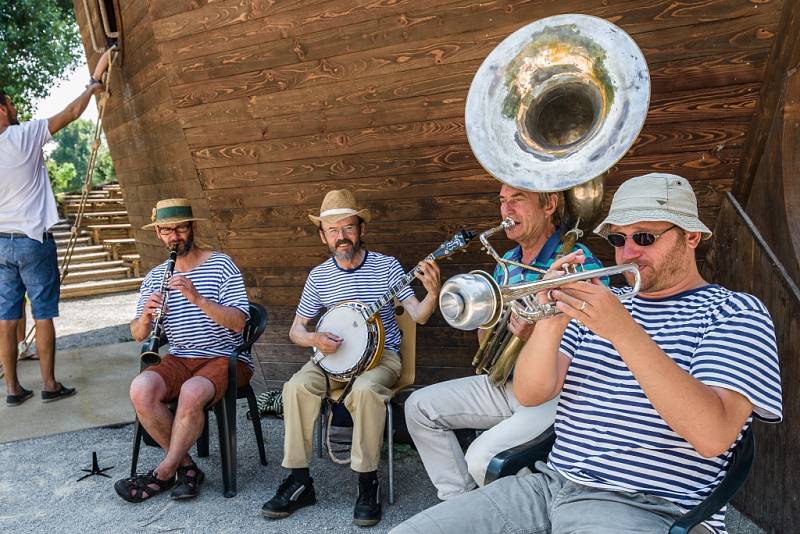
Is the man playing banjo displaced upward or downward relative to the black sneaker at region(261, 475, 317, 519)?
upward

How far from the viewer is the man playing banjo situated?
10.7 ft

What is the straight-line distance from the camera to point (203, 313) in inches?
149

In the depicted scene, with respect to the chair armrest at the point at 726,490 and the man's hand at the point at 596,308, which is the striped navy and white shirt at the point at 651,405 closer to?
the chair armrest at the point at 726,490

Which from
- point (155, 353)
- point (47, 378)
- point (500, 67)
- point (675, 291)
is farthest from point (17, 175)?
point (675, 291)

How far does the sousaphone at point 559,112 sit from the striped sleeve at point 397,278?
0.81m

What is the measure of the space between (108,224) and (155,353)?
12347 mm

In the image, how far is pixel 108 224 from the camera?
1465 centimetres

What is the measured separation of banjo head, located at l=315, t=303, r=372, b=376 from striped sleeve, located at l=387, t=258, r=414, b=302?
0.25m

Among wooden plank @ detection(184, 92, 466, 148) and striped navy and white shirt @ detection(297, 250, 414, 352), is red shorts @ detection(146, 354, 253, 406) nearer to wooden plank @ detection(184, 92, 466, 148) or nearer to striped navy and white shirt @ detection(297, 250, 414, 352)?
striped navy and white shirt @ detection(297, 250, 414, 352)

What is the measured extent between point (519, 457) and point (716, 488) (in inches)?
24.3

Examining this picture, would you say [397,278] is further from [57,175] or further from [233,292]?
[57,175]

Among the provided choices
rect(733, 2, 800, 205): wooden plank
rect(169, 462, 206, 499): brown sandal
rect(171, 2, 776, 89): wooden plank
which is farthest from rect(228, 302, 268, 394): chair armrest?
rect(733, 2, 800, 205): wooden plank

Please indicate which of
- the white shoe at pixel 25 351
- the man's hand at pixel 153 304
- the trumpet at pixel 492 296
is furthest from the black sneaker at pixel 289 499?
the white shoe at pixel 25 351

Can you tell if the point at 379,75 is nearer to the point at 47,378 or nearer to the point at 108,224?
the point at 47,378
